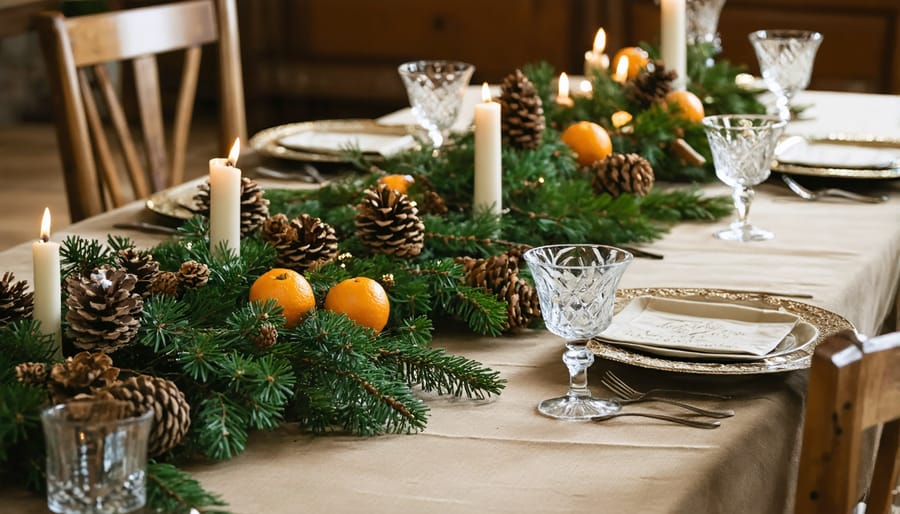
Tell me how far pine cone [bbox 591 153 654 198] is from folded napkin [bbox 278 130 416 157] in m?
0.38

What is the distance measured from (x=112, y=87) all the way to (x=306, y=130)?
0.37m

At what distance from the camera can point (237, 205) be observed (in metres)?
1.13

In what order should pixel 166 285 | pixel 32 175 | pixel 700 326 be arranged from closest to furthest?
pixel 166 285
pixel 700 326
pixel 32 175

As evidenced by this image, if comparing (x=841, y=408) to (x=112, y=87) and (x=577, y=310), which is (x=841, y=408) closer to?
(x=577, y=310)

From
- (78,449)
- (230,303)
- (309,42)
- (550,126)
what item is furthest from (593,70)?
(309,42)

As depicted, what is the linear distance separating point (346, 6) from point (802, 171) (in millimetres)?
3470

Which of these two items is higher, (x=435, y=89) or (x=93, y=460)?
(x=435, y=89)

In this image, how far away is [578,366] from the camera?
39.3 inches

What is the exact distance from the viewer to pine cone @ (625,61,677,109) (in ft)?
6.19

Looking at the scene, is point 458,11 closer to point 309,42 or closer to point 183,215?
point 309,42

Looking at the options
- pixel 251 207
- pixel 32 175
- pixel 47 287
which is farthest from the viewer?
pixel 32 175

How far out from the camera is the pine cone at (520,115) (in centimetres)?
161

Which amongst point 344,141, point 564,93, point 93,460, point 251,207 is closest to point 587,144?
point 564,93

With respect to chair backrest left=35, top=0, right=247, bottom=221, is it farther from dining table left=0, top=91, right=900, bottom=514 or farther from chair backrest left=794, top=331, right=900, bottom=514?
chair backrest left=794, top=331, right=900, bottom=514
